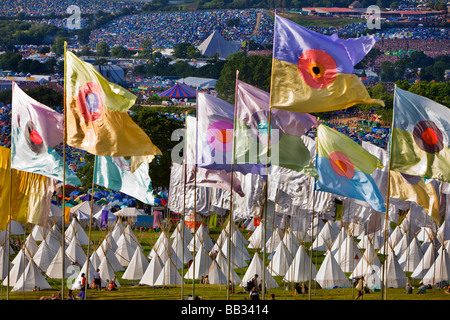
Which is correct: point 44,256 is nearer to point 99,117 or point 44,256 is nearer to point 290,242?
point 290,242

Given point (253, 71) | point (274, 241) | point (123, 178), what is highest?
point (253, 71)

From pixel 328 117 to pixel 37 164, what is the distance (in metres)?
118

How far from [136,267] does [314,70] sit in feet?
65.3

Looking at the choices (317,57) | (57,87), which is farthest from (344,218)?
(57,87)

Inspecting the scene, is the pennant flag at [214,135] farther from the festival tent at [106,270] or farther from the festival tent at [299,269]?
the festival tent at [106,270]

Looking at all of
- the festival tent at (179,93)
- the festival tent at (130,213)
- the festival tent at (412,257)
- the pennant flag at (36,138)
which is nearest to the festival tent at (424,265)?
the festival tent at (412,257)

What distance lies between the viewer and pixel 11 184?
2906 cm

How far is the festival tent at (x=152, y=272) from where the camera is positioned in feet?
129

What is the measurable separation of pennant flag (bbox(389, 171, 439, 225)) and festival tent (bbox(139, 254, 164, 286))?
11.6 m

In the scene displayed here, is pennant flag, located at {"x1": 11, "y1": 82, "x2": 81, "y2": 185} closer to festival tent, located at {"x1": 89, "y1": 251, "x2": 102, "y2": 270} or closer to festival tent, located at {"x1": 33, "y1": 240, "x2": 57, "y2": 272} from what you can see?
festival tent, located at {"x1": 89, "y1": 251, "x2": 102, "y2": 270}

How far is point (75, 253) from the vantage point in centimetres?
4422

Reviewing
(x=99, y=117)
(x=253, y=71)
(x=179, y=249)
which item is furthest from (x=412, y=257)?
(x=253, y=71)

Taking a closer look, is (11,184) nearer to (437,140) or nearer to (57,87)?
(437,140)
